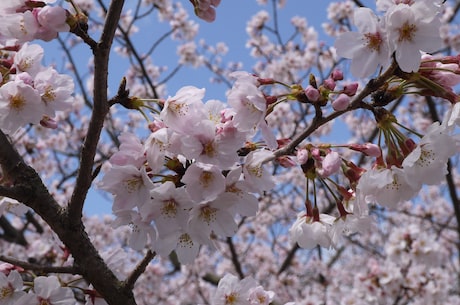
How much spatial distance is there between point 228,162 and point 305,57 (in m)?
7.49

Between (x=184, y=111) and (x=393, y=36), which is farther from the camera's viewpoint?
(x=184, y=111)

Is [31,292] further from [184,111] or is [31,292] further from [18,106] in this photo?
[184,111]

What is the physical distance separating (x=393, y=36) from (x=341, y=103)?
23 centimetres

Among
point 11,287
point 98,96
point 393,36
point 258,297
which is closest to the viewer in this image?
point 393,36

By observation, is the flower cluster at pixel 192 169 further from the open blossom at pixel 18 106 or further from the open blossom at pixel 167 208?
the open blossom at pixel 18 106

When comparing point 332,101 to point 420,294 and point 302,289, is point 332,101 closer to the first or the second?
point 420,294

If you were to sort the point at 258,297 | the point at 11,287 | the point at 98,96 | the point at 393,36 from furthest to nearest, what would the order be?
the point at 258,297, the point at 11,287, the point at 98,96, the point at 393,36

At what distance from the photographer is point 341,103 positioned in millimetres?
1354

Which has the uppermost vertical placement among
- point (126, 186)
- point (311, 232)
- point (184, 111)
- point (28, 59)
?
point (28, 59)

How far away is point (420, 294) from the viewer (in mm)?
4668

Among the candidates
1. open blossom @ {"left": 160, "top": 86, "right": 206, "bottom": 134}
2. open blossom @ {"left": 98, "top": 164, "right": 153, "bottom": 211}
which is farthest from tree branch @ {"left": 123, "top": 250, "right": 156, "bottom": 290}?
open blossom @ {"left": 160, "top": 86, "right": 206, "bottom": 134}

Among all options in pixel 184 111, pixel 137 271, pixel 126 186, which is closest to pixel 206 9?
pixel 184 111

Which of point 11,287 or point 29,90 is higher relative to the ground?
point 29,90

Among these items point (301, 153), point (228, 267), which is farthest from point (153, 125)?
point (228, 267)
